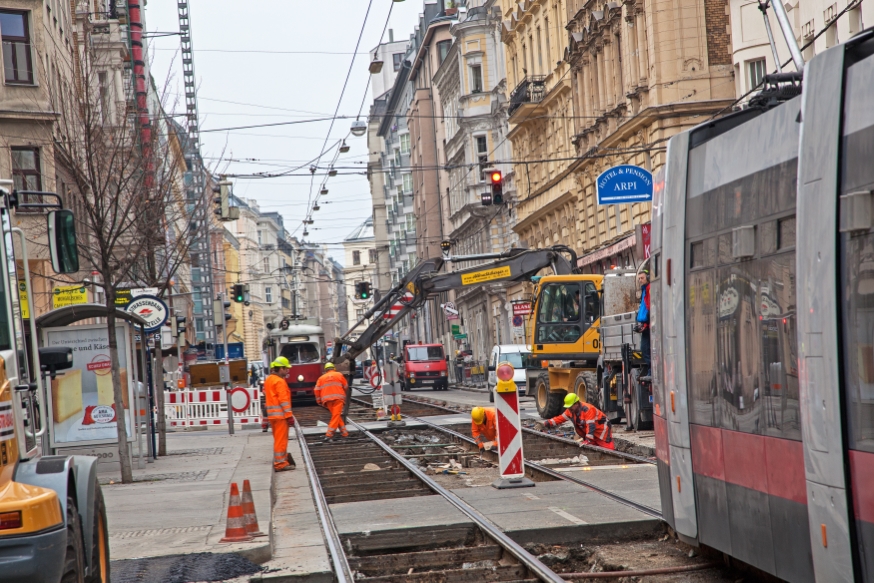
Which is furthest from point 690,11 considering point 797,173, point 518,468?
point 797,173

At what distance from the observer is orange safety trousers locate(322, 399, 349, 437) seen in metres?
23.5

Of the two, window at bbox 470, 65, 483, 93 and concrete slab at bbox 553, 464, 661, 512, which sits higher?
window at bbox 470, 65, 483, 93

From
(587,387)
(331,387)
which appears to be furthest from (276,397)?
(587,387)

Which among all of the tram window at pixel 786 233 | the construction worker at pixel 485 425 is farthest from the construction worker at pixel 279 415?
the tram window at pixel 786 233

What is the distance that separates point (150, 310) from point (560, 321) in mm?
12099

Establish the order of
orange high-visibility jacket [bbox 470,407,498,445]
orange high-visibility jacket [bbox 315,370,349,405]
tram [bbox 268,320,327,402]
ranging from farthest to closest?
1. tram [bbox 268,320,327,402]
2. orange high-visibility jacket [bbox 315,370,349,405]
3. orange high-visibility jacket [bbox 470,407,498,445]

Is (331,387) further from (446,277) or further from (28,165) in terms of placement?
(28,165)

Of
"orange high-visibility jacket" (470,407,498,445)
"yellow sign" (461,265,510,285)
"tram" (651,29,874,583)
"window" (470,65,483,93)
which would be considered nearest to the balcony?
"window" (470,65,483,93)

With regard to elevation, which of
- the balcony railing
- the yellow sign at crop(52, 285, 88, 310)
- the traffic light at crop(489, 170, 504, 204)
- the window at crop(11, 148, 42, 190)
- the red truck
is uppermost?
the balcony railing

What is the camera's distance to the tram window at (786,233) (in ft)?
21.4

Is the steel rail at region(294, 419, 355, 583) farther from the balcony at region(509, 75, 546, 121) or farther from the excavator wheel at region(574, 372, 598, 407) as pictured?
the balcony at region(509, 75, 546, 121)

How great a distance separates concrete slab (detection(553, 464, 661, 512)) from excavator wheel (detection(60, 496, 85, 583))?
6.15 m

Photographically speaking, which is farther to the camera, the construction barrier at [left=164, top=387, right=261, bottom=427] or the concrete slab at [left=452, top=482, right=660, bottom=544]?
the construction barrier at [left=164, top=387, right=261, bottom=427]

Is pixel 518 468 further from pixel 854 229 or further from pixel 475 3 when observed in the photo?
pixel 475 3
